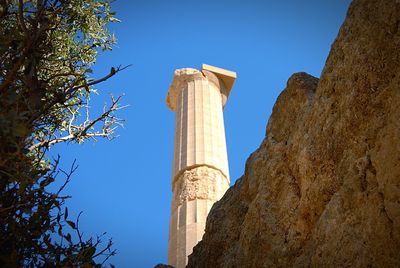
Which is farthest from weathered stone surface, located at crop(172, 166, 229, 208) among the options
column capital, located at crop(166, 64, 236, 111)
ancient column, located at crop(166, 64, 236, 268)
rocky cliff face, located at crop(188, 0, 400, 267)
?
rocky cliff face, located at crop(188, 0, 400, 267)

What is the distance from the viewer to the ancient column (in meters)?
12.2

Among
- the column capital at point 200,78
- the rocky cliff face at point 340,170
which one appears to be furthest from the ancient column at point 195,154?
the rocky cliff face at point 340,170

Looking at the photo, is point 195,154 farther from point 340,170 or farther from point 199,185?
point 340,170

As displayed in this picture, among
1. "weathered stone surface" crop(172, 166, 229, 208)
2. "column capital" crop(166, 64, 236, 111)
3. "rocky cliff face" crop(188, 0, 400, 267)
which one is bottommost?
"rocky cliff face" crop(188, 0, 400, 267)

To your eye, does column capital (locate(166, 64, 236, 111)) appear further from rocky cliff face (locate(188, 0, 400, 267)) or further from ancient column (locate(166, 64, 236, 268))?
rocky cliff face (locate(188, 0, 400, 267))

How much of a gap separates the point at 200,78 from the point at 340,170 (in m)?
14.0

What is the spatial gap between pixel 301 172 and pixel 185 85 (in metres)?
13.6

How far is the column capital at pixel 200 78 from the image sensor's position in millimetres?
17125

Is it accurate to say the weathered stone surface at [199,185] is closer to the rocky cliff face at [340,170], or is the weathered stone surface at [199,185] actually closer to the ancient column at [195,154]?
the ancient column at [195,154]

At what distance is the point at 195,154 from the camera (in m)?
14.0

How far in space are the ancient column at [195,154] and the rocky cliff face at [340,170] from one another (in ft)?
Result: 25.2

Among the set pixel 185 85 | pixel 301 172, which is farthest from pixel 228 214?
pixel 185 85

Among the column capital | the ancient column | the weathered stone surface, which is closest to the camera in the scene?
the ancient column

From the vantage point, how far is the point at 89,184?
111 m
